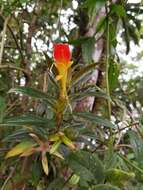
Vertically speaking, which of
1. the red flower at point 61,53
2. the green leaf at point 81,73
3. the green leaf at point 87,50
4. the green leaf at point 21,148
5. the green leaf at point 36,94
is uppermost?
the green leaf at point 87,50

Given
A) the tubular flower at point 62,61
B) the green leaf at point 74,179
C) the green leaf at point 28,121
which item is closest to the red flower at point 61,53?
the tubular flower at point 62,61

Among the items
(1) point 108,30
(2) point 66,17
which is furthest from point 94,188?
(2) point 66,17

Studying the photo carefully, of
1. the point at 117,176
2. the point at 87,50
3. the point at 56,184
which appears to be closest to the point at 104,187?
the point at 117,176

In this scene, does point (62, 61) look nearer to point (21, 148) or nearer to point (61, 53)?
point (61, 53)

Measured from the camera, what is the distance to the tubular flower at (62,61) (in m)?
0.70

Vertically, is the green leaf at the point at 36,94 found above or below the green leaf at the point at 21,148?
above

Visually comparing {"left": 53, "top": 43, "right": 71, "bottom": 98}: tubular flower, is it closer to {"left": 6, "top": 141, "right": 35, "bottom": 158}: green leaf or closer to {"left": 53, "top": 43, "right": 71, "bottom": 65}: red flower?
{"left": 53, "top": 43, "right": 71, "bottom": 65}: red flower

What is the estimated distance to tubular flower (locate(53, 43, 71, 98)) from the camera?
0.70 meters

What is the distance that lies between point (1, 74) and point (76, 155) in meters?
0.61

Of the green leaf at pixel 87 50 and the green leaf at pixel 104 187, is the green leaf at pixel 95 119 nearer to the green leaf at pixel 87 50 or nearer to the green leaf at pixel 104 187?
the green leaf at pixel 104 187

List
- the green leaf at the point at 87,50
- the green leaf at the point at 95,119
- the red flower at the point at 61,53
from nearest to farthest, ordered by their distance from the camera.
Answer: the red flower at the point at 61,53 < the green leaf at the point at 95,119 < the green leaf at the point at 87,50

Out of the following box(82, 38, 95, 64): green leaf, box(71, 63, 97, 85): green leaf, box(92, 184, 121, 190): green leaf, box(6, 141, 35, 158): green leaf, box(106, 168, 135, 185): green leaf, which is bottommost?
box(92, 184, 121, 190): green leaf

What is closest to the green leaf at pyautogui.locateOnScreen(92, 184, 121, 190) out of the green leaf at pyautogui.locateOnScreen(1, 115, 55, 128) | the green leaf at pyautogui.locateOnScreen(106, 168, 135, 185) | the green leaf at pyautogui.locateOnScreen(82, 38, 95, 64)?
the green leaf at pyautogui.locateOnScreen(106, 168, 135, 185)

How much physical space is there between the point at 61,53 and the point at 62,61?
0.02 meters
